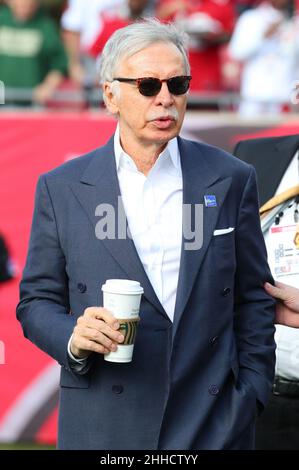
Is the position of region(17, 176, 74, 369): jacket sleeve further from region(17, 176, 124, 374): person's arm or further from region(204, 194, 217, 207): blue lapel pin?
region(204, 194, 217, 207): blue lapel pin

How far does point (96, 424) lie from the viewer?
10.9 ft

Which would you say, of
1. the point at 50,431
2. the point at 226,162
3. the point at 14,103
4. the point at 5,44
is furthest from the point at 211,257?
the point at 5,44

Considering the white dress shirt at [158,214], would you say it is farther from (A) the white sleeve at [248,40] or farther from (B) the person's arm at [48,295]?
(A) the white sleeve at [248,40]

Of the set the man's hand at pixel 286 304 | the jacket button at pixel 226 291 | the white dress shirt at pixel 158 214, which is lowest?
the man's hand at pixel 286 304

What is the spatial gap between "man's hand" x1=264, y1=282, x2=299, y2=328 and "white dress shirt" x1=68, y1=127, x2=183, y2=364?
383mm

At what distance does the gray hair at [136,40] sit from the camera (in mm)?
3346

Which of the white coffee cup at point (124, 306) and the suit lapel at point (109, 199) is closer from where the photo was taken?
the white coffee cup at point (124, 306)

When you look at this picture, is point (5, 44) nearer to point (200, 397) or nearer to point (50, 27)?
point (50, 27)

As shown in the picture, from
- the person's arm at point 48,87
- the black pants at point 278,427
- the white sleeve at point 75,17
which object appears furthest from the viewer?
the white sleeve at point 75,17

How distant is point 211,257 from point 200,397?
1.48ft

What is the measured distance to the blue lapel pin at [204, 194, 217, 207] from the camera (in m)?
3.38

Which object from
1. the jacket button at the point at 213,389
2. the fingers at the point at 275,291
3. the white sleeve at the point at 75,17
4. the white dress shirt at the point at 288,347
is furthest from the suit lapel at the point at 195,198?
the white sleeve at the point at 75,17

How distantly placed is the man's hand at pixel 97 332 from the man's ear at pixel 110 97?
761 mm

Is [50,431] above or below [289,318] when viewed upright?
below
